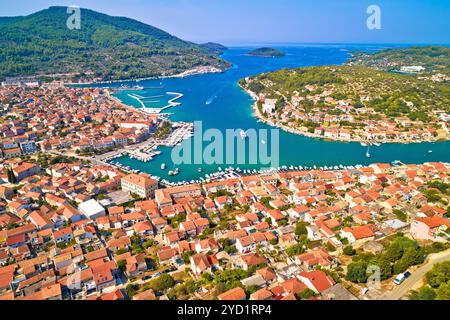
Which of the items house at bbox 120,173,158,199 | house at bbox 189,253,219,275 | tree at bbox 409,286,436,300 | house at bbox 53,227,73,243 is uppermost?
house at bbox 120,173,158,199

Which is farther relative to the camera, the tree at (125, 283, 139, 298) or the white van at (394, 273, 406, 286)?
the tree at (125, 283, 139, 298)

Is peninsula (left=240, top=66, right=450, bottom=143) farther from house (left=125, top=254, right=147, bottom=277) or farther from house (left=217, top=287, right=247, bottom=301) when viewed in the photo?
house (left=217, top=287, right=247, bottom=301)

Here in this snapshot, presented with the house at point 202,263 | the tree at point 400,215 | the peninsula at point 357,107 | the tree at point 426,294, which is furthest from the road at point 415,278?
the peninsula at point 357,107

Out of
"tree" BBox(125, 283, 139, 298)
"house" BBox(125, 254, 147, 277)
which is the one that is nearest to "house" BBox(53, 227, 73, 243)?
"house" BBox(125, 254, 147, 277)

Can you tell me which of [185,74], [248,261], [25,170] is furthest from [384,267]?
[185,74]

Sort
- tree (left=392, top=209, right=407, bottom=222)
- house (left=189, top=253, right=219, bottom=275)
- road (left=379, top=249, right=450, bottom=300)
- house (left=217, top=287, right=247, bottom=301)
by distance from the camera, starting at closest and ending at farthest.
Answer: house (left=217, top=287, right=247, bottom=301), road (left=379, top=249, right=450, bottom=300), house (left=189, top=253, right=219, bottom=275), tree (left=392, top=209, right=407, bottom=222)
